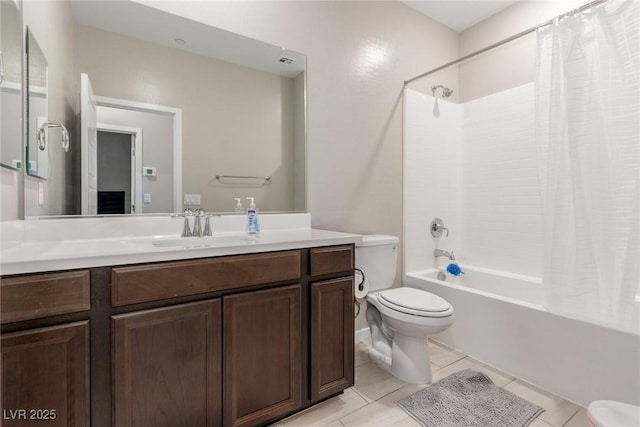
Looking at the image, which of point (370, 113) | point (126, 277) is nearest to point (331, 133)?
point (370, 113)

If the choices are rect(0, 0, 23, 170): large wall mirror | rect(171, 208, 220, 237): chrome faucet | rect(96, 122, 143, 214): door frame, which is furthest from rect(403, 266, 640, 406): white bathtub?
rect(0, 0, 23, 170): large wall mirror

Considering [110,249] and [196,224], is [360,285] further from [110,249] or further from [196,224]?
[110,249]

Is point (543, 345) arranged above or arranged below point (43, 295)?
below

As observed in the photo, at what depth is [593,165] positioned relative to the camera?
149 cm

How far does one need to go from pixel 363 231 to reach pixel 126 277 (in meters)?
1.62

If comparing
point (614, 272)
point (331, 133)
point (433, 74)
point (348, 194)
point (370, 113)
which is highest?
point (433, 74)

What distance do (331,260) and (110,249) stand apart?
3.02ft

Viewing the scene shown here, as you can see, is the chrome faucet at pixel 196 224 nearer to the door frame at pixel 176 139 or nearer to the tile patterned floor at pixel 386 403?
the door frame at pixel 176 139

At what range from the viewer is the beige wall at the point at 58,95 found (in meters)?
1.25

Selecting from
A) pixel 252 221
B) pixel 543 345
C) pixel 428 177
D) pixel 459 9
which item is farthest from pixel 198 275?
pixel 459 9

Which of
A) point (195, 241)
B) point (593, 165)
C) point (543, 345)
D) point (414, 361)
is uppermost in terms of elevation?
point (593, 165)

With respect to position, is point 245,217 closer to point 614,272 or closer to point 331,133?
point 331,133

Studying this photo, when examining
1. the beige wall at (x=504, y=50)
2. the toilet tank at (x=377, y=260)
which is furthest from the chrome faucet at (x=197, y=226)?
the beige wall at (x=504, y=50)

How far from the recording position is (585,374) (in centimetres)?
152
